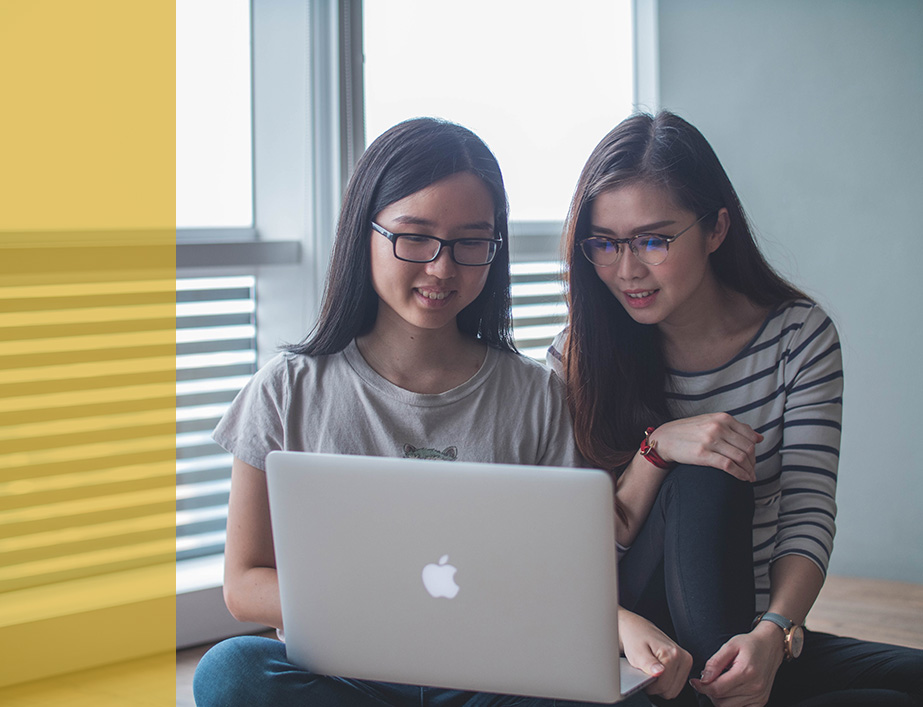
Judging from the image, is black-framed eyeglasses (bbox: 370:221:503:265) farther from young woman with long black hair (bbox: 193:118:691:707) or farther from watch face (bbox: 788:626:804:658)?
watch face (bbox: 788:626:804:658)

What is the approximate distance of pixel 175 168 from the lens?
7.65 ft

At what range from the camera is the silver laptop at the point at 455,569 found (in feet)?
3.25

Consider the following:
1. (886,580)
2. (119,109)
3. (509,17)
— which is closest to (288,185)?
(119,109)

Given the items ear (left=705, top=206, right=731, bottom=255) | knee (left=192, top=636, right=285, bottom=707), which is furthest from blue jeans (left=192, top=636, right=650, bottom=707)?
ear (left=705, top=206, right=731, bottom=255)

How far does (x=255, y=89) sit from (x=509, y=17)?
3.07 feet

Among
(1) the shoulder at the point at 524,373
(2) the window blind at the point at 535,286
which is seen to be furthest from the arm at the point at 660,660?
(2) the window blind at the point at 535,286

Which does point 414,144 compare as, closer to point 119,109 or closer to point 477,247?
point 477,247

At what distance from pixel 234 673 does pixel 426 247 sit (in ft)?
2.21

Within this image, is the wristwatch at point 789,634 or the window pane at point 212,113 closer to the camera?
the wristwatch at point 789,634

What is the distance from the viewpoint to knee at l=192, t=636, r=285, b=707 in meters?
1.21

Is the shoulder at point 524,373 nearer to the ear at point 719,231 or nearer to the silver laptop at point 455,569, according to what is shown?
the ear at point 719,231

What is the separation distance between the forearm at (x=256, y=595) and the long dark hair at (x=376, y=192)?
0.36 meters

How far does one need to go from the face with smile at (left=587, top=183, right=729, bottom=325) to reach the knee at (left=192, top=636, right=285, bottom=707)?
80cm

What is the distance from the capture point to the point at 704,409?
161 cm
